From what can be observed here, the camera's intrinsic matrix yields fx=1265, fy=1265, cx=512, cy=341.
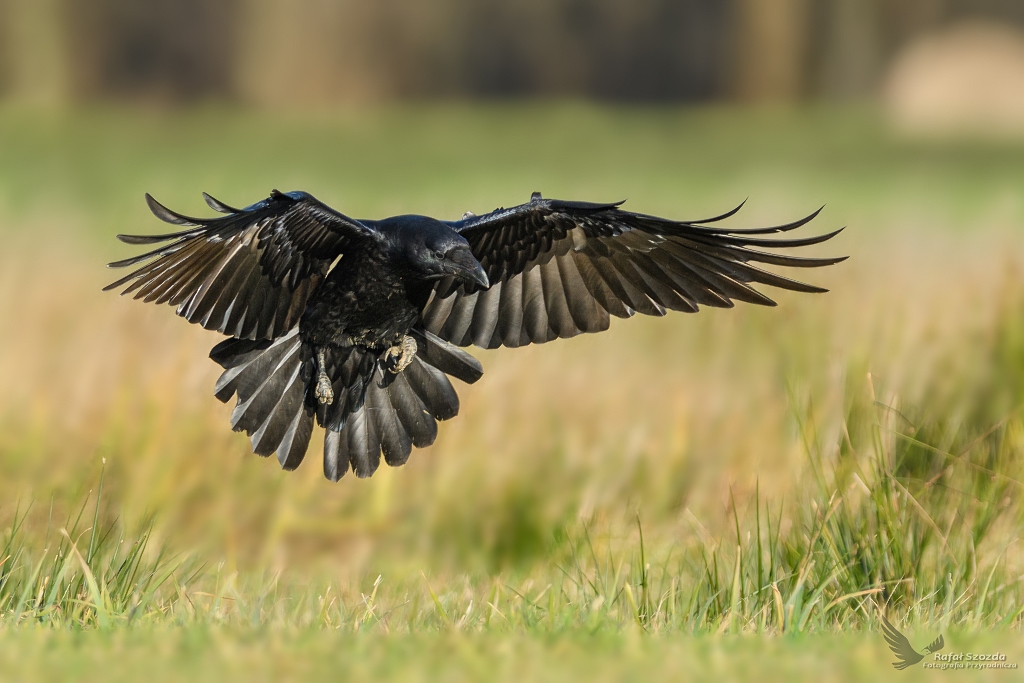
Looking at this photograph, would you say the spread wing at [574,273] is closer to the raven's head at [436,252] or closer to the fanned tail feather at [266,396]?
the raven's head at [436,252]

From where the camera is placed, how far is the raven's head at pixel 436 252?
4.21 meters

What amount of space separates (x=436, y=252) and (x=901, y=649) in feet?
6.22

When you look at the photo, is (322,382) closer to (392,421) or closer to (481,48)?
(392,421)

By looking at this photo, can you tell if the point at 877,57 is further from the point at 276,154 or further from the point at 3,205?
the point at 3,205

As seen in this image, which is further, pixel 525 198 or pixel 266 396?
pixel 525 198

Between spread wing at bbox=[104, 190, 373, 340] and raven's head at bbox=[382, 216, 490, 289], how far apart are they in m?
0.14

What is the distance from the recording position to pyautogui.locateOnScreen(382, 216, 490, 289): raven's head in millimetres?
4211

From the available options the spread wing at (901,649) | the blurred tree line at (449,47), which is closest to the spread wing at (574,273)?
the spread wing at (901,649)

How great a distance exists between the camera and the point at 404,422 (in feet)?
15.6

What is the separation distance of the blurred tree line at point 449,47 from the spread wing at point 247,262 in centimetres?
1142

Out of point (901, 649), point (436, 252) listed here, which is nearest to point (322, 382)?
point (436, 252)

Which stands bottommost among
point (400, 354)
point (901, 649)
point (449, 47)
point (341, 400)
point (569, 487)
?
point (901, 649)

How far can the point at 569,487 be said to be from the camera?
248 inches

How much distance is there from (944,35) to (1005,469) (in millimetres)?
12024
